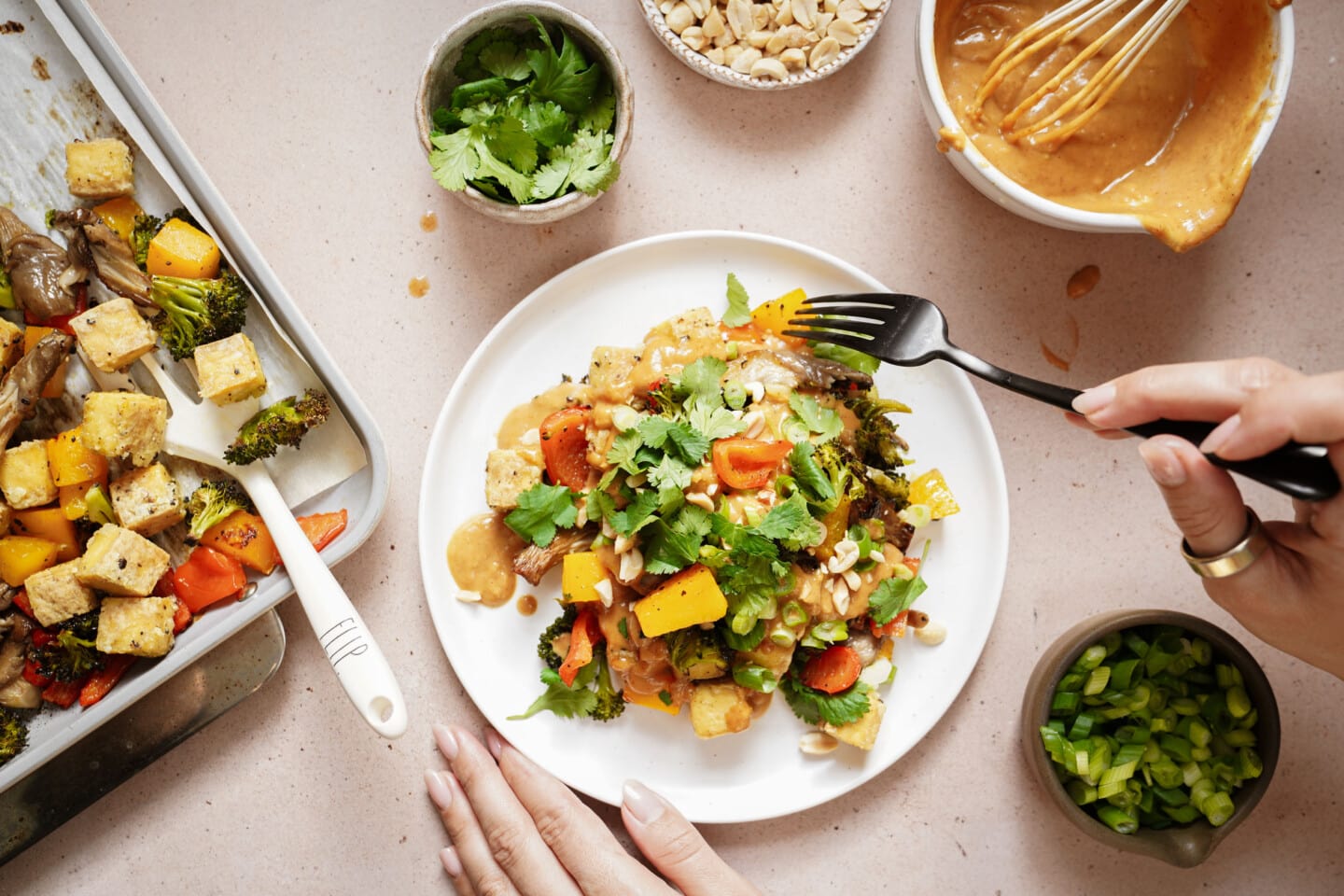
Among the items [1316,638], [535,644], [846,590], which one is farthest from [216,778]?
[1316,638]

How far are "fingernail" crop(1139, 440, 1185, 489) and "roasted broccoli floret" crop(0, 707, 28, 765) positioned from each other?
8.30 feet

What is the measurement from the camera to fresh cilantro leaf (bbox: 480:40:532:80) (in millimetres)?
2291

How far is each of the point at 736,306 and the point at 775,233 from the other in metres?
0.29

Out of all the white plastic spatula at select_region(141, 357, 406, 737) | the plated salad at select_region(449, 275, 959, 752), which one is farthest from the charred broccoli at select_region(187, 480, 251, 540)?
the plated salad at select_region(449, 275, 959, 752)

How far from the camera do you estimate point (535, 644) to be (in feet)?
7.80

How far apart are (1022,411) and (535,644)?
1430mm

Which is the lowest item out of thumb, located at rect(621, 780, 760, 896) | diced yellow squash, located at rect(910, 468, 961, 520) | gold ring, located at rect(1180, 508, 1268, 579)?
thumb, located at rect(621, 780, 760, 896)

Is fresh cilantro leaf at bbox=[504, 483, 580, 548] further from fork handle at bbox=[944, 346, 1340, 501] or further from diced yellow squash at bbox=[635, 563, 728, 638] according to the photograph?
fork handle at bbox=[944, 346, 1340, 501]

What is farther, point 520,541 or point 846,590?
point 520,541

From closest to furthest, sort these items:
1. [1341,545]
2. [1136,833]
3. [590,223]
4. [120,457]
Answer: [1341,545], [120,457], [1136,833], [590,223]

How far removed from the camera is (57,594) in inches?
85.1

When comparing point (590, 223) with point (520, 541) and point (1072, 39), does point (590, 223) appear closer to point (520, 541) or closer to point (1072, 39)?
point (520, 541)

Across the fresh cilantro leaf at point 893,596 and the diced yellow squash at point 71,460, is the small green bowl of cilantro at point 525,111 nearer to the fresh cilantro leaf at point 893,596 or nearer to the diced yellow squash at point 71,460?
the diced yellow squash at point 71,460

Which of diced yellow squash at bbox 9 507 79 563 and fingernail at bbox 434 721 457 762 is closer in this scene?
diced yellow squash at bbox 9 507 79 563
